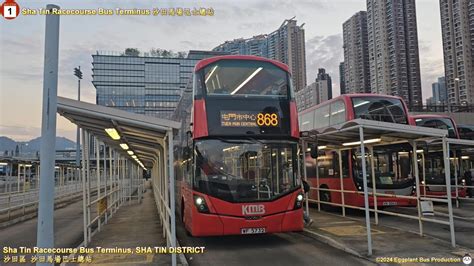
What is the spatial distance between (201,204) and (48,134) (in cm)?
449

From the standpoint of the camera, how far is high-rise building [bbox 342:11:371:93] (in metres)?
47.5

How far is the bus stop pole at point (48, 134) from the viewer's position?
4.64 meters

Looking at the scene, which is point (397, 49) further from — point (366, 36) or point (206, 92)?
point (206, 92)

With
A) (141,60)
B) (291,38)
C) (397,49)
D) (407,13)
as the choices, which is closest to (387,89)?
(397,49)

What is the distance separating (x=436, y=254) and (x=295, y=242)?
3154 millimetres

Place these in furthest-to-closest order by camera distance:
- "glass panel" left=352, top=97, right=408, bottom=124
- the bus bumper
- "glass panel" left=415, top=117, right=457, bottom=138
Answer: "glass panel" left=415, top=117, right=457, bottom=138, "glass panel" left=352, top=97, right=408, bottom=124, the bus bumper

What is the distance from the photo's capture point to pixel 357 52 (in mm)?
49094

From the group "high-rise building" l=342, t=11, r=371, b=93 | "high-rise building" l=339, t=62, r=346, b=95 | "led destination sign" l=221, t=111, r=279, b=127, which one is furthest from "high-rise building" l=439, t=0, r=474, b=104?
"led destination sign" l=221, t=111, r=279, b=127

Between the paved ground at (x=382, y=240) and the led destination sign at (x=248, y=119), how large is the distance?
3.03 meters

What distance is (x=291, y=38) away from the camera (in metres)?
38.3

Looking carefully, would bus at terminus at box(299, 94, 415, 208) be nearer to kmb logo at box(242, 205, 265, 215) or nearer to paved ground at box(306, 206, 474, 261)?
paved ground at box(306, 206, 474, 261)

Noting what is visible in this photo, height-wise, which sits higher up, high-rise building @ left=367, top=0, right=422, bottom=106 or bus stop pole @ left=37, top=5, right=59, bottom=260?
high-rise building @ left=367, top=0, right=422, bottom=106

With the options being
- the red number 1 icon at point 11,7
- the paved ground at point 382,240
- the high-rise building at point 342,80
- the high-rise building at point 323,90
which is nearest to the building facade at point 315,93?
the high-rise building at point 323,90

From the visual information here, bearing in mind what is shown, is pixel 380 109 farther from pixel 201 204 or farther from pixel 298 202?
pixel 201 204
